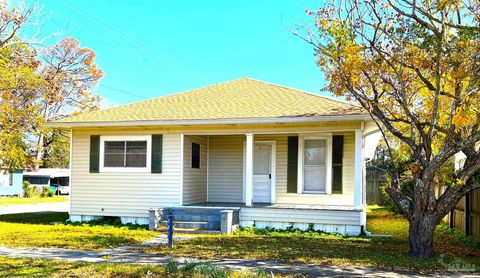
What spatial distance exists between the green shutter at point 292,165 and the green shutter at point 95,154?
588cm

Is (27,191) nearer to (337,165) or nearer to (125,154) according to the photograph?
(125,154)

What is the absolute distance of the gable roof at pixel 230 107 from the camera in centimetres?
1238

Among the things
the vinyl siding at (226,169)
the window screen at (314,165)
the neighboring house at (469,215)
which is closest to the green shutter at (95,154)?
the vinyl siding at (226,169)

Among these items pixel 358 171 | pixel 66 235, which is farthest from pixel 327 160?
pixel 66 235

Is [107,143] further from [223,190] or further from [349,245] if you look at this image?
[349,245]

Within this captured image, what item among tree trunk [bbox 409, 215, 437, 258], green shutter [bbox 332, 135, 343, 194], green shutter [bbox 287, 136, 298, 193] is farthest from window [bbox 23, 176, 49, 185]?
tree trunk [bbox 409, 215, 437, 258]

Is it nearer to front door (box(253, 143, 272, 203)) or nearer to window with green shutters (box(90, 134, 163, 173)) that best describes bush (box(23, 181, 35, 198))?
window with green shutters (box(90, 134, 163, 173))

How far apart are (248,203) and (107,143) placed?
4798mm

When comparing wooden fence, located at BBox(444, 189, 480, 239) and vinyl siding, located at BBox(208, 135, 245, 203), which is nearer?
wooden fence, located at BBox(444, 189, 480, 239)

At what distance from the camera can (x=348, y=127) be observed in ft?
39.4

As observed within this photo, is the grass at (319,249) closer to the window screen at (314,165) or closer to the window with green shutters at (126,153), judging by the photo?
the window screen at (314,165)

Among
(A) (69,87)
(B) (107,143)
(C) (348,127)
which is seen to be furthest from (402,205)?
(A) (69,87)

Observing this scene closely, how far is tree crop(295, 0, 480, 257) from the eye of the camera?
8.09 m

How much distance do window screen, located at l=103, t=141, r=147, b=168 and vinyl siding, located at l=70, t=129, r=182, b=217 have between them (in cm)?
30
